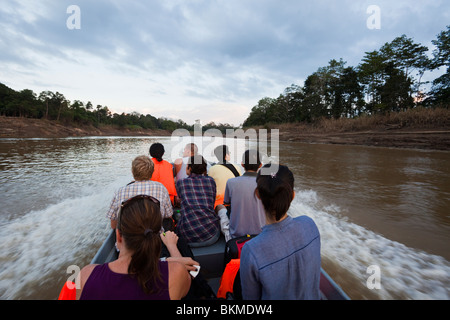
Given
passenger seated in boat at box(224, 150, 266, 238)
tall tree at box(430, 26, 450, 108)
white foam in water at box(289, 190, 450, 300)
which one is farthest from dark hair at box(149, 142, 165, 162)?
tall tree at box(430, 26, 450, 108)

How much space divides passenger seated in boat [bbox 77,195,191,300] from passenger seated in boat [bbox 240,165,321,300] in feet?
1.35

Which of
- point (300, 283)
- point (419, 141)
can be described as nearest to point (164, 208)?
point (300, 283)

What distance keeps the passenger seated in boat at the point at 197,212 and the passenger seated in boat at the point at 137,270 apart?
3.44 ft

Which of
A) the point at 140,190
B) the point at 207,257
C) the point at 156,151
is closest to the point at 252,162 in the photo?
the point at 207,257

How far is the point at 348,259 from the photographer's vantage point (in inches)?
123

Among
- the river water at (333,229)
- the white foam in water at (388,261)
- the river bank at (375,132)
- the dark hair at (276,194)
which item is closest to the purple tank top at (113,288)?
the dark hair at (276,194)

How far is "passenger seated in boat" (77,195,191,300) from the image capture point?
3.18 ft

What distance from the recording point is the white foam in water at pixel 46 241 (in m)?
2.73

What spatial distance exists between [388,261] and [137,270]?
362 centimetres

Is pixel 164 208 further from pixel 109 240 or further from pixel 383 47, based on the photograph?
pixel 383 47

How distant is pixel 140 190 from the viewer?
2072mm

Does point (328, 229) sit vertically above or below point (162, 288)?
below

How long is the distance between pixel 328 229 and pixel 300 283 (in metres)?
3.52

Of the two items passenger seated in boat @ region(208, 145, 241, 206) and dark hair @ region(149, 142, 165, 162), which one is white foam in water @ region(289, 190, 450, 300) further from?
dark hair @ region(149, 142, 165, 162)
